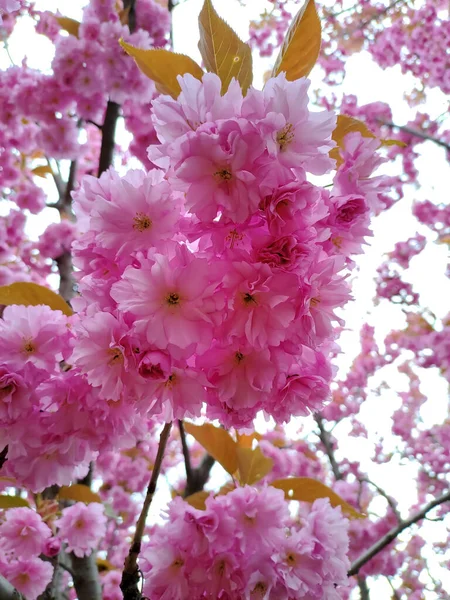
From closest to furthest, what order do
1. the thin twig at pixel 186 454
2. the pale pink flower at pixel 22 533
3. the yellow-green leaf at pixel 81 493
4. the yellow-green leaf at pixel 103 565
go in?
the thin twig at pixel 186 454 < the pale pink flower at pixel 22 533 < the yellow-green leaf at pixel 81 493 < the yellow-green leaf at pixel 103 565

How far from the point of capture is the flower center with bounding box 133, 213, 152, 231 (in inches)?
35.5

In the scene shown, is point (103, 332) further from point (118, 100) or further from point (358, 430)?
point (358, 430)

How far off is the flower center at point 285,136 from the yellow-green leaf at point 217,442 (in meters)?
1.02

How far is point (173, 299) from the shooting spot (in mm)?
854

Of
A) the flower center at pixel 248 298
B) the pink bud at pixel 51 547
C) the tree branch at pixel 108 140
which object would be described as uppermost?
the tree branch at pixel 108 140

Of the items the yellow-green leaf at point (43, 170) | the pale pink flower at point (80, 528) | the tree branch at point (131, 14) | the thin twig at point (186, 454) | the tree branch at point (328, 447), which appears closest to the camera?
the thin twig at point (186, 454)

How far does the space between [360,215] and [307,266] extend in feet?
0.60

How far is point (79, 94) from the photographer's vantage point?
3.28 meters

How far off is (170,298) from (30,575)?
1618mm

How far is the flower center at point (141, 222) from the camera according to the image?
0.90 metres

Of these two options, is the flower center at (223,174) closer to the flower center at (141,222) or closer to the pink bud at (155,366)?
the flower center at (141,222)

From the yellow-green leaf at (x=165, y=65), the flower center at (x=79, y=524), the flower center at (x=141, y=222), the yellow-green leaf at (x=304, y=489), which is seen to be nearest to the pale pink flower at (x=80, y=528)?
the flower center at (x=79, y=524)

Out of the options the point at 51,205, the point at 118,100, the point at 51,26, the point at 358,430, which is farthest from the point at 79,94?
the point at 358,430

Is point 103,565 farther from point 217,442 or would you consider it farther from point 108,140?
point 108,140
